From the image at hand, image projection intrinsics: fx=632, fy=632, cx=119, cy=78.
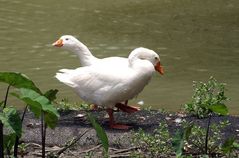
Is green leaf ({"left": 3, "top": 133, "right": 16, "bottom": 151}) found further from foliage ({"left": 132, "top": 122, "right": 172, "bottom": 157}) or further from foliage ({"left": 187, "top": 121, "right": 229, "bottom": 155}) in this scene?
foliage ({"left": 187, "top": 121, "right": 229, "bottom": 155})

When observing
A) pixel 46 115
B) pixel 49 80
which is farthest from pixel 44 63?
pixel 46 115

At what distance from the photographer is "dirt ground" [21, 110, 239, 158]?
17.1 feet

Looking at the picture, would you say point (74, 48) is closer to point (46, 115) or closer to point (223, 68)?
point (46, 115)

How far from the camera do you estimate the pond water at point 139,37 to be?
8.39 meters

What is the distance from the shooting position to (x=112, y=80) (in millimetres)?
5871

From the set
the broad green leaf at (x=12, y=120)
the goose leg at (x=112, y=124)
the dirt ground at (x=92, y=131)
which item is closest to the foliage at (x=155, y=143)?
the dirt ground at (x=92, y=131)

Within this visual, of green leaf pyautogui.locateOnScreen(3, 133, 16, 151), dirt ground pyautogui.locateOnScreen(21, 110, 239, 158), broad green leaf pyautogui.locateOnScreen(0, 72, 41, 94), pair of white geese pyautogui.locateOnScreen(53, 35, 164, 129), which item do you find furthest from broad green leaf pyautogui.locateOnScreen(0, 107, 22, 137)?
pair of white geese pyautogui.locateOnScreen(53, 35, 164, 129)

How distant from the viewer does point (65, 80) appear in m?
6.12

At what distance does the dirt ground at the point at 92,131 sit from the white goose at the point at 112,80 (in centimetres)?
23

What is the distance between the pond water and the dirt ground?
1.32 m

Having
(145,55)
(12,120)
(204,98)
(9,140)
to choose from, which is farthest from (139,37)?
(12,120)

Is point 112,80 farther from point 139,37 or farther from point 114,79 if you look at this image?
point 139,37

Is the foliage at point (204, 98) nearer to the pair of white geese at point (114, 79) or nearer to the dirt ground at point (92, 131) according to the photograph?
the dirt ground at point (92, 131)

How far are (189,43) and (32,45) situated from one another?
257 cm
